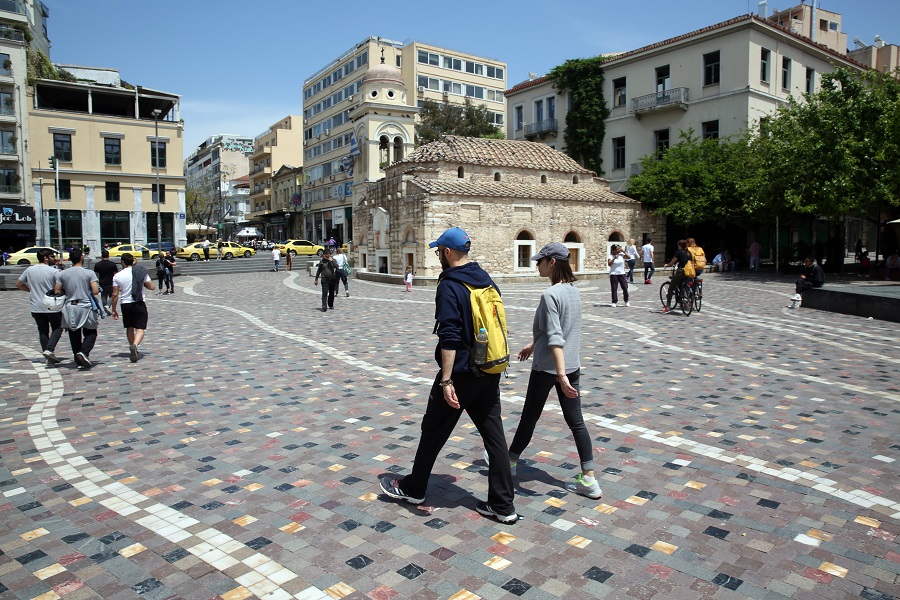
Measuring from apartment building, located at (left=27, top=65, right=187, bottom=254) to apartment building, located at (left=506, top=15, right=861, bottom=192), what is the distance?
32.1 metres

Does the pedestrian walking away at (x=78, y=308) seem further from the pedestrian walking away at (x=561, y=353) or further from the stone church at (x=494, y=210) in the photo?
the stone church at (x=494, y=210)

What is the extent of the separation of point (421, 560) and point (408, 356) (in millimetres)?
6502

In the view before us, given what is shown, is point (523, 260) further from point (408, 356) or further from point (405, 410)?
point (405, 410)

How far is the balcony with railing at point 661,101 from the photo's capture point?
3398cm

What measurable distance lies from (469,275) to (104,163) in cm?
5173

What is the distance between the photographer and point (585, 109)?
39.2m

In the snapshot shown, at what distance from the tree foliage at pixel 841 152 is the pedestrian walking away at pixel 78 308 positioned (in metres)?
24.1

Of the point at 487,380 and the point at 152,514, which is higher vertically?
the point at 487,380

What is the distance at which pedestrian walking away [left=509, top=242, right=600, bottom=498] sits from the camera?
4348mm

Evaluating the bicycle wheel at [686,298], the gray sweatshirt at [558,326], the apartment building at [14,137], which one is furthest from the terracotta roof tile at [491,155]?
the apartment building at [14,137]

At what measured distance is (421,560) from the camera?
11.9ft

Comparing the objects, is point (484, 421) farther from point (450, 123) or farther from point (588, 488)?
point (450, 123)

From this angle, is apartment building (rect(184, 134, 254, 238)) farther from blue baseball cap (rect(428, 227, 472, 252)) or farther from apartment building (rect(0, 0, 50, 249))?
blue baseball cap (rect(428, 227, 472, 252))

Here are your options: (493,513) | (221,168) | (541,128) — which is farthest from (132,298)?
(221,168)
